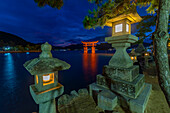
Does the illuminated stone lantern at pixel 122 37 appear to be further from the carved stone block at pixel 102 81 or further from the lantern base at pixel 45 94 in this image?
the lantern base at pixel 45 94

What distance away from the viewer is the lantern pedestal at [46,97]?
66.7 inches

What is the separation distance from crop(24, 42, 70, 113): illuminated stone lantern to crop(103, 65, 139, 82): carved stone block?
6.42 ft

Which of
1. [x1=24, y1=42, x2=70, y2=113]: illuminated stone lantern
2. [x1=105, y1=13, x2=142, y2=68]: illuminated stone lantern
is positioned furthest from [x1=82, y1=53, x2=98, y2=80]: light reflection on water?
[x1=24, y1=42, x2=70, y2=113]: illuminated stone lantern

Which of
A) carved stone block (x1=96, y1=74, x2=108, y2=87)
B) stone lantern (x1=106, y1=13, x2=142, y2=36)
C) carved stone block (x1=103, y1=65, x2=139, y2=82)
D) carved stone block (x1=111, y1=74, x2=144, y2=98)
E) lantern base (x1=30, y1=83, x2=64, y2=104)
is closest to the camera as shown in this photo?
lantern base (x1=30, y1=83, x2=64, y2=104)

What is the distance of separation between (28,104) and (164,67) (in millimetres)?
6652

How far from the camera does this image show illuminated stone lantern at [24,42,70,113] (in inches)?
62.1

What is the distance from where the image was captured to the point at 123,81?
8.65 ft

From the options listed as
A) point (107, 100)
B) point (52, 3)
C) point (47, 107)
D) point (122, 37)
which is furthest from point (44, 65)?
point (122, 37)

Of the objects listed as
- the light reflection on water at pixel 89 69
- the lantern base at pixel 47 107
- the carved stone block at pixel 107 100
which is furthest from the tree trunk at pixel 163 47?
the light reflection on water at pixel 89 69

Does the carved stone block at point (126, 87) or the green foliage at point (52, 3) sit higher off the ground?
the green foliage at point (52, 3)

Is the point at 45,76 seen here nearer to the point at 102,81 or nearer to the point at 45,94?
the point at 45,94

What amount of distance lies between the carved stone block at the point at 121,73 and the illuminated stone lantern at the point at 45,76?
1957mm

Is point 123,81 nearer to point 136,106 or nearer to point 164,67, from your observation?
point 136,106

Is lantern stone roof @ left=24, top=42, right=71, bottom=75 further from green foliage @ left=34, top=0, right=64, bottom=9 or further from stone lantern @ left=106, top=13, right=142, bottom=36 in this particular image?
stone lantern @ left=106, top=13, right=142, bottom=36
